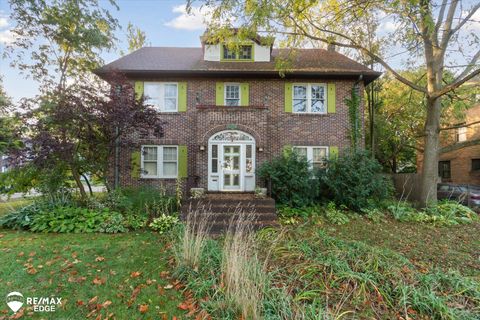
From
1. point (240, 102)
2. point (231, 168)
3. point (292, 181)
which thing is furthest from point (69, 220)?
point (240, 102)

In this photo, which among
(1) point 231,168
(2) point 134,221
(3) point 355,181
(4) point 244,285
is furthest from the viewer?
(1) point 231,168

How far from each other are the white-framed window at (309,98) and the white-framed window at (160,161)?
6.25 m

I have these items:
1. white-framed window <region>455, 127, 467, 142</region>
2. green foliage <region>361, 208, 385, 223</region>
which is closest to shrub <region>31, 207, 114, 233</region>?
green foliage <region>361, 208, 385, 223</region>

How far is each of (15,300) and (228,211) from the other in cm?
502

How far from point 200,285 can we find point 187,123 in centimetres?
838

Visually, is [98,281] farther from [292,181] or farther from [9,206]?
[9,206]

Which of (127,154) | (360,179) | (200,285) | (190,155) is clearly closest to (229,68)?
(190,155)

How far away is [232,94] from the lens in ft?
36.2

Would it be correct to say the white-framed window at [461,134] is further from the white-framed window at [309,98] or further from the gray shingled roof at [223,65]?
A: the white-framed window at [309,98]

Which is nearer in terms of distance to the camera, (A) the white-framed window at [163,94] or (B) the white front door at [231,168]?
(B) the white front door at [231,168]

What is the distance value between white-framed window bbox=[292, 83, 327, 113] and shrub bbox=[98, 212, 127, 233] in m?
8.56

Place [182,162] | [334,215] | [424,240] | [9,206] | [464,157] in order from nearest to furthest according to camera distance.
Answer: [424,240] < [9,206] < [334,215] < [182,162] < [464,157]

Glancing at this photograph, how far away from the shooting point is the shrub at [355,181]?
8625 millimetres

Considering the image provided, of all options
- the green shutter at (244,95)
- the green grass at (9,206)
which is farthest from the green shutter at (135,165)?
the green shutter at (244,95)
